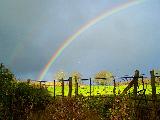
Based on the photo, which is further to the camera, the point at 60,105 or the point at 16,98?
the point at 16,98

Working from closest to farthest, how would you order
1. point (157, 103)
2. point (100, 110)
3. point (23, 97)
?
point (157, 103) → point (100, 110) → point (23, 97)

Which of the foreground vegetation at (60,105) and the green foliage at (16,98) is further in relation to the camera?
the green foliage at (16,98)

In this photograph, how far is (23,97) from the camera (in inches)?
939

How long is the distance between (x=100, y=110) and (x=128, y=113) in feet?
15.7

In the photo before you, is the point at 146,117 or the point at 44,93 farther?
the point at 44,93

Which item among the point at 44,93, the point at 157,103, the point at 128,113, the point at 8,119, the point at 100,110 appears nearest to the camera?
the point at 128,113

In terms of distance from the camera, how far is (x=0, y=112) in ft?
69.6

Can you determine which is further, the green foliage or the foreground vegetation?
the green foliage

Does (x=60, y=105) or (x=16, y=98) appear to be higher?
(x=16, y=98)

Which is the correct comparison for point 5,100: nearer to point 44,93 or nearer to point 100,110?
point 44,93

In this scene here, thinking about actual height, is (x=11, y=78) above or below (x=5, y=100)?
above

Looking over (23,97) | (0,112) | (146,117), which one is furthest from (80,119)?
(23,97)

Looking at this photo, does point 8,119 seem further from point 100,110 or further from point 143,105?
point 143,105

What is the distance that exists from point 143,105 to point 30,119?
799cm
